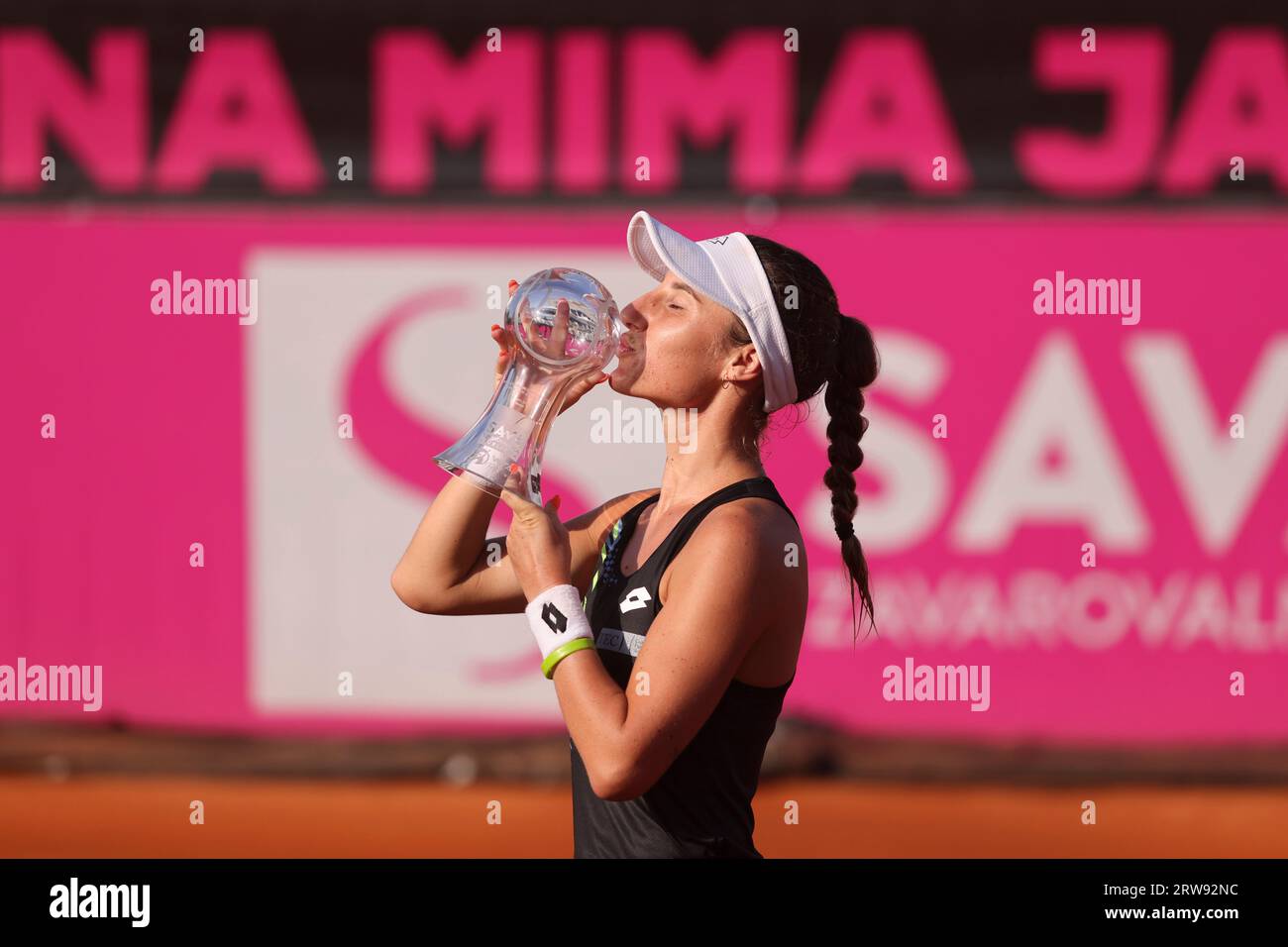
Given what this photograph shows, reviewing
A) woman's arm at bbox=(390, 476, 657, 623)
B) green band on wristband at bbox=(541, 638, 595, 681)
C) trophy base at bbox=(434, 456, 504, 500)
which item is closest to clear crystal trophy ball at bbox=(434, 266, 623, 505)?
trophy base at bbox=(434, 456, 504, 500)

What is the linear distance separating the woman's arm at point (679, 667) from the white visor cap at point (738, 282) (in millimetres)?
366

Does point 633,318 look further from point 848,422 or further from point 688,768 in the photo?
point 688,768

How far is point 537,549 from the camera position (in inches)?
81.4

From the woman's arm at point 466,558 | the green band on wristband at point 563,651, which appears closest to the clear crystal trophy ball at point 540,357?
the woman's arm at point 466,558

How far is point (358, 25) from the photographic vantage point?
20.7ft

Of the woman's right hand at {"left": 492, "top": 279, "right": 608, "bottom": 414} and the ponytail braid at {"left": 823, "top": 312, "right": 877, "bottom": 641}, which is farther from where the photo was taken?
the ponytail braid at {"left": 823, "top": 312, "right": 877, "bottom": 641}

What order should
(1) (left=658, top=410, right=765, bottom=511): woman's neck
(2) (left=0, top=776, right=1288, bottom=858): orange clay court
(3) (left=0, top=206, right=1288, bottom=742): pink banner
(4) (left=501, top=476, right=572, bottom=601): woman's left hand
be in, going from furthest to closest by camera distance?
(3) (left=0, top=206, right=1288, bottom=742): pink banner, (2) (left=0, top=776, right=1288, bottom=858): orange clay court, (1) (left=658, top=410, right=765, bottom=511): woman's neck, (4) (left=501, top=476, right=572, bottom=601): woman's left hand

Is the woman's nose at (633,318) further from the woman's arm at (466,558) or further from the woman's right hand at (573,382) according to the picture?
the woman's arm at (466,558)

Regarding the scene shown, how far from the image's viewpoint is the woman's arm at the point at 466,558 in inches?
96.7

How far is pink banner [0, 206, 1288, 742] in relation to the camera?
6.16 metres

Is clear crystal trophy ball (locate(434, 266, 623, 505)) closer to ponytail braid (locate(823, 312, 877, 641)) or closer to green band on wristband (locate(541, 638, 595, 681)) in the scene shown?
green band on wristband (locate(541, 638, 595, 681))

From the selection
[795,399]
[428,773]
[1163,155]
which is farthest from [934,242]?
[795,399]

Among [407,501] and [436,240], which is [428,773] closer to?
[407,501]

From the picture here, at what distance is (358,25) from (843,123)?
242cm
